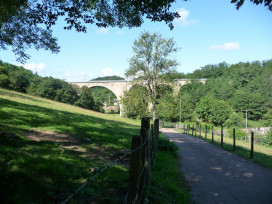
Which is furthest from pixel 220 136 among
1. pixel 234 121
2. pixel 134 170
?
pixel 234 121

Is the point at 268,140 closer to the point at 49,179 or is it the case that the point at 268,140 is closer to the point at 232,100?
the point at 49,179

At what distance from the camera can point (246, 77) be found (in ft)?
236

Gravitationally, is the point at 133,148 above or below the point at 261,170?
above

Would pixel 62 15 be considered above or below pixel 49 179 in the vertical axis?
above

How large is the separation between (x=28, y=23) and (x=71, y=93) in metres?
56.3

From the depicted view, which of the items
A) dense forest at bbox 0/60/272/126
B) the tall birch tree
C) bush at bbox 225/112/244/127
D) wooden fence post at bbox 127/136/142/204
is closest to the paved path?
wooden fence post at bbox 127/136/142/204

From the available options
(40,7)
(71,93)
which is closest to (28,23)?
(40,7)

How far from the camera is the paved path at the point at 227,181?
4293 millimetres

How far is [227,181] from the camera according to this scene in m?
5.39

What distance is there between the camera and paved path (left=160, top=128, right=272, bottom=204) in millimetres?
4293

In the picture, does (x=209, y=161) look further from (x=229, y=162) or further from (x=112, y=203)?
(x=112, y=203)

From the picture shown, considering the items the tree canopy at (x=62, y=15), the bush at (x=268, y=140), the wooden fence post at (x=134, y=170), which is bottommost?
the bush at (x=268, y=140)

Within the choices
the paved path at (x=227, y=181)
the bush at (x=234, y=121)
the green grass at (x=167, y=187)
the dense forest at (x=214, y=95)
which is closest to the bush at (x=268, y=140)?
the dense forest at (x=214, y=95)

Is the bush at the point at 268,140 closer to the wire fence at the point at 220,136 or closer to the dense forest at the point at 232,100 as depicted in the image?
the wire fence at the point at 220,136
